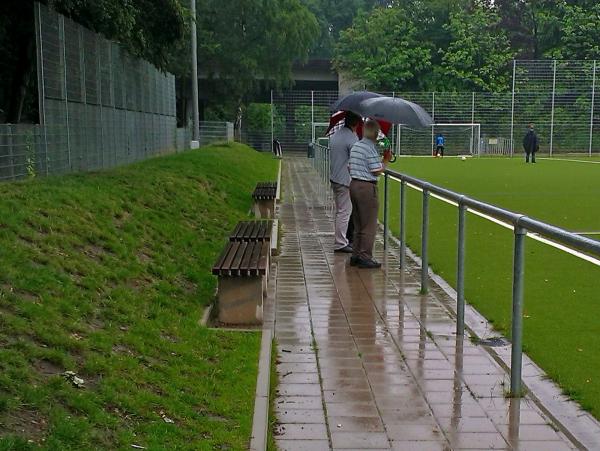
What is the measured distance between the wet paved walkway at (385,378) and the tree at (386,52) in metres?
47.6

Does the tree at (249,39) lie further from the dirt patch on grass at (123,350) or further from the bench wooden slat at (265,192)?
the dirt patch on grass at (123,350)

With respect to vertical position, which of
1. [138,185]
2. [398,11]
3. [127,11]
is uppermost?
[398,11]

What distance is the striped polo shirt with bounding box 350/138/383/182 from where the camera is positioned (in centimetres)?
864

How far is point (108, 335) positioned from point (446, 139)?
151ft

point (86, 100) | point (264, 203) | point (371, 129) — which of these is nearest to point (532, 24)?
point (264, 203)

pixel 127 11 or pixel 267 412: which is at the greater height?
pixel 127 11

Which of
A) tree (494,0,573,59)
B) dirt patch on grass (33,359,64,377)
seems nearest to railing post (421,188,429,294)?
dirt patch on grass (33,359,64,377)

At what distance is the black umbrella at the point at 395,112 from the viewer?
823 cm

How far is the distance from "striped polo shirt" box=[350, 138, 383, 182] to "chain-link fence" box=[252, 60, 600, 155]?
1566 inches

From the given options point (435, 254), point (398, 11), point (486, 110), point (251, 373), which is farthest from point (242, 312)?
point (398, 11)

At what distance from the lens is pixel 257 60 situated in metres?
45.2

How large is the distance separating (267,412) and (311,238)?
752cm

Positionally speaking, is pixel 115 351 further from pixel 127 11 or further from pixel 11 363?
pixel 127 11

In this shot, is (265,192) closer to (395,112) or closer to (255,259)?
(395,112)
